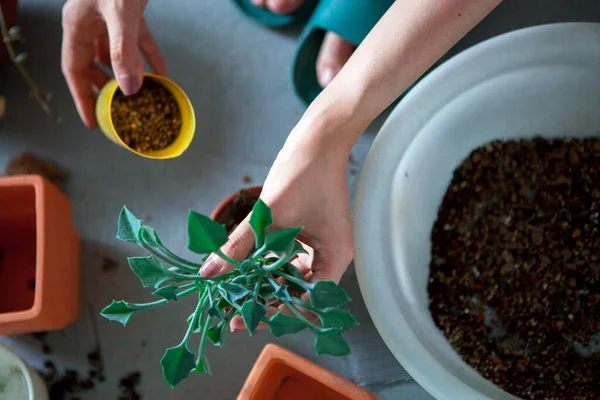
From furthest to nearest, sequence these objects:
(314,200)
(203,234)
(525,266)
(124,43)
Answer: (525,266), (124,43), (314,200), (203,234)

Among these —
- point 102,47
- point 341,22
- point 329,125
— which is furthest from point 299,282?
point 102,47

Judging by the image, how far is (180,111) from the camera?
820mm

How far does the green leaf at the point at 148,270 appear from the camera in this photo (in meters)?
0.43

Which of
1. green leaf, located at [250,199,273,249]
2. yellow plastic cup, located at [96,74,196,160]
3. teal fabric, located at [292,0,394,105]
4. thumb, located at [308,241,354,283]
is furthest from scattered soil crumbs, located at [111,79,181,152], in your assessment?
green leaf, located at [250,199,273,249]

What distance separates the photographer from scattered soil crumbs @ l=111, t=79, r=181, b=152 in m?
0.80

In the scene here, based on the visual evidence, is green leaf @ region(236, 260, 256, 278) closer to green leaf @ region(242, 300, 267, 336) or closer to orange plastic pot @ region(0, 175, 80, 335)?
green leaf @ region(242, 300, 267, 336)

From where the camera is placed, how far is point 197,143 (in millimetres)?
967

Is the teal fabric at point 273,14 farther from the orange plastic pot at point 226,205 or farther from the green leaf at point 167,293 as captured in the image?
the green leaf at point 167,293

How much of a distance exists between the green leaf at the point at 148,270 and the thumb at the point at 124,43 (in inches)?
15.6

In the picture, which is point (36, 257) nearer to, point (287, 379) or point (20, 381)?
point (20, 381)

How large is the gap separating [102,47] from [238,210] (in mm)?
406

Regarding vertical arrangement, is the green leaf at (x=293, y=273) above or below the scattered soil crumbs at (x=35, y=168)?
above

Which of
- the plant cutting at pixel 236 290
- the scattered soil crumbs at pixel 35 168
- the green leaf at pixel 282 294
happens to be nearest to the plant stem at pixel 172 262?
the plant cutting at pixel 236 290

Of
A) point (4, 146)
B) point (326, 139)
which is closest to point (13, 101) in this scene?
point (4, 146)
